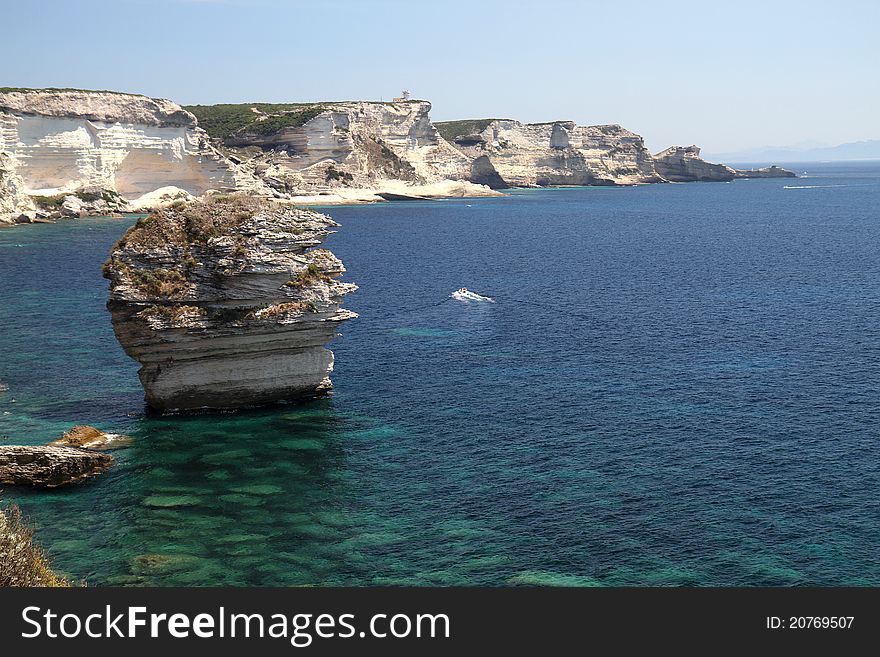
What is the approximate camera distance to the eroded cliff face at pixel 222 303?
1757 inches

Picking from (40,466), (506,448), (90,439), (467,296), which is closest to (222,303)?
(90,439)

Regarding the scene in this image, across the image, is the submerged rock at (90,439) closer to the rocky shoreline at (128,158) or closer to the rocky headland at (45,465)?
the rocky headland at (45,465)

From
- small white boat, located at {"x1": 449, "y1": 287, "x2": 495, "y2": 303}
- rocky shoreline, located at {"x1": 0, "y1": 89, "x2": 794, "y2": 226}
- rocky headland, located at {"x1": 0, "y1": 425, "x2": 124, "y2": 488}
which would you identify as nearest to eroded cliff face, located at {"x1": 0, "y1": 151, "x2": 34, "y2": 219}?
rocky shoreline, located at {"x1": 0, "y1": 89, "x2": 794, "y2": 226}

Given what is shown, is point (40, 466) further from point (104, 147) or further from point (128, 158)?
point (128, 158)

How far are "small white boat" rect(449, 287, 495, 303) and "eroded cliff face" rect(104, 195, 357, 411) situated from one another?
3167 centimetres

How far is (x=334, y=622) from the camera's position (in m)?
16.5

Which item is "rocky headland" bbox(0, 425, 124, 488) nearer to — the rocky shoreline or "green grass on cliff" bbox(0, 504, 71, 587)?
"green grass on cliff" bbox(0, 504, 71, 587)

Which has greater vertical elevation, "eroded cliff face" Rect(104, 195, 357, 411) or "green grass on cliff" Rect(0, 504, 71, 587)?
"eroded cliff face" Rect(104, 195, 357, 411)

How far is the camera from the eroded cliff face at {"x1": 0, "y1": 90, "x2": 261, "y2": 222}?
451 feet

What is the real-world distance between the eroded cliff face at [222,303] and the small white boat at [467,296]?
31667mm

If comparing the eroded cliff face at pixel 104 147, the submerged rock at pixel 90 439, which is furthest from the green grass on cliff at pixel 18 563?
the eroded cliff face at pixel 104 147

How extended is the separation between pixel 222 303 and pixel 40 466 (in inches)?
499

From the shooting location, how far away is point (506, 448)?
40188mm

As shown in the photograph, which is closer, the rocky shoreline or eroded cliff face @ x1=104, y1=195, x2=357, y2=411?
eroded cliff face @ x1=104, y1=195, x2=357, y2=411
